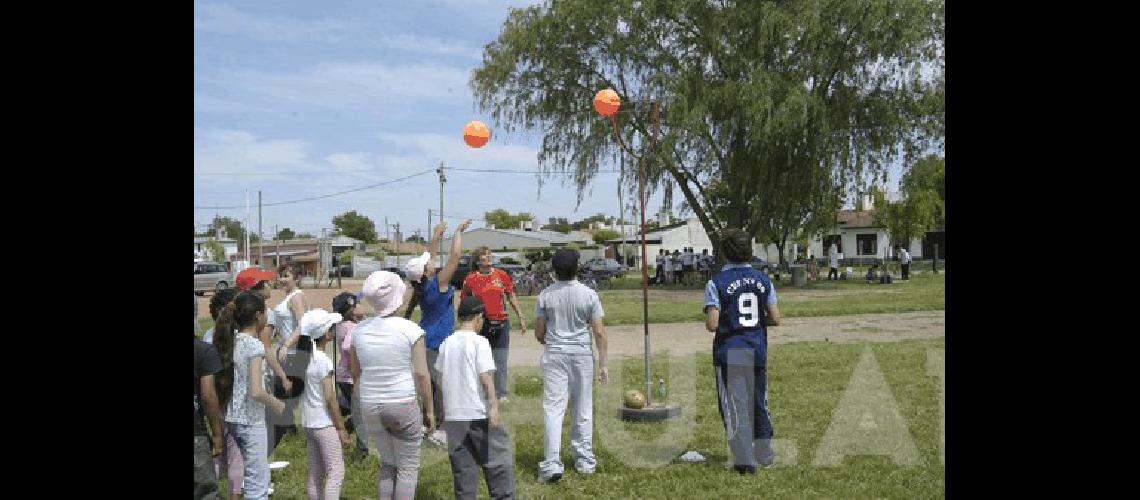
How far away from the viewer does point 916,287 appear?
91.7ft

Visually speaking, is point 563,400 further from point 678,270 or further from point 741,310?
point 678,270

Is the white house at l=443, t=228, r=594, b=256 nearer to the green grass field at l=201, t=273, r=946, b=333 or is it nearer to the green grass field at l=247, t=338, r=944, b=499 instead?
the green grass field at l=201, t=273, r=946, b=333

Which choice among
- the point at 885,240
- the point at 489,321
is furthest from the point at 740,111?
the point at 885,240

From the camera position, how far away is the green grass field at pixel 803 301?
748 inches

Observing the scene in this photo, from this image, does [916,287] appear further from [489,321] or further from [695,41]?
[489,321]

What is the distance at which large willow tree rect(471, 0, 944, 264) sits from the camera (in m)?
28.1

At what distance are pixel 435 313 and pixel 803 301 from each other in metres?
17.8

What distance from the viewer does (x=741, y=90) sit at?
91.5ft

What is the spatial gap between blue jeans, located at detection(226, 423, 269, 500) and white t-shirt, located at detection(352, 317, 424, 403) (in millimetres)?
685

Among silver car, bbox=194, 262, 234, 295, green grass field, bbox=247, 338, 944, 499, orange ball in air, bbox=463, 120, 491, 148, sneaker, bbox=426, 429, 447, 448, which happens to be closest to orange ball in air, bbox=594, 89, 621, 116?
orange ball in air, bbox=463, 120, 491, 148

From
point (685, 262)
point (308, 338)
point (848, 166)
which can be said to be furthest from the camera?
point (685, 262)

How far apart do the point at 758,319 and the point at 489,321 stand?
311 centimetres

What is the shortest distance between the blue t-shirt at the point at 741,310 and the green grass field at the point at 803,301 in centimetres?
926

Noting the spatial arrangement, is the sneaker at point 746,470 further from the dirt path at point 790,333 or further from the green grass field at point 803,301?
the green grass field at point 803,301
